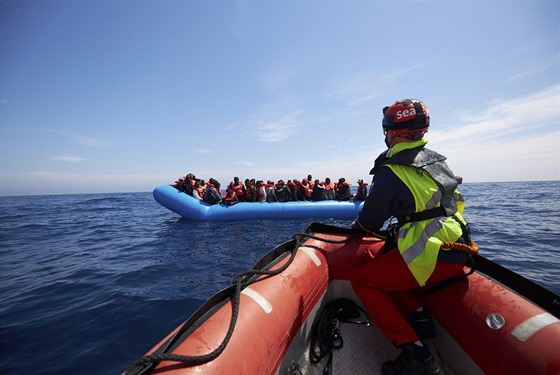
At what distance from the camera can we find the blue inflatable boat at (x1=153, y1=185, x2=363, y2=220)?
11188 mm

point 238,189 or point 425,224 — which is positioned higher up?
point 238,189

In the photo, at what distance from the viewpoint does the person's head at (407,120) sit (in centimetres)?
184

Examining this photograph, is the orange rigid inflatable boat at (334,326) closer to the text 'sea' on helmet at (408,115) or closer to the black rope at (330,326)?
the black rope at (330,326)

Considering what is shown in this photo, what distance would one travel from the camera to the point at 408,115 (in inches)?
72.5

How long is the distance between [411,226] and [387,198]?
0.86 feet

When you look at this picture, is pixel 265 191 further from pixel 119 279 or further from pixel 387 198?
pixel 387 198

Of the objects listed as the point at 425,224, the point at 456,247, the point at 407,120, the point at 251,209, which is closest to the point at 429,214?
the point at 425,224

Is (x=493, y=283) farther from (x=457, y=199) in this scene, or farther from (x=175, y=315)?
(x=175, y=315)

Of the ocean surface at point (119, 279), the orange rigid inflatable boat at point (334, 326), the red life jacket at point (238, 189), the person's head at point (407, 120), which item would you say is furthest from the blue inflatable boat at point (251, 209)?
the person's head at point (407, 120)

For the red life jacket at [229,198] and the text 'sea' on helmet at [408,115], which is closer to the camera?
the text 'sea' on helmet at [408,115]

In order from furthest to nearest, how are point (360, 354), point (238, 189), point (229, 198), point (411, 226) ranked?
point (238, 189) → point (229, 198) → point (360, 354) → point (411, 226)

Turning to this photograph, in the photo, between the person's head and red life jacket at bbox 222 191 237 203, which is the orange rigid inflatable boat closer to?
the person's head

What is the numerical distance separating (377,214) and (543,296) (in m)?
1.13

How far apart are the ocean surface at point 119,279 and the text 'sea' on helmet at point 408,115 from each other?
353 cm
